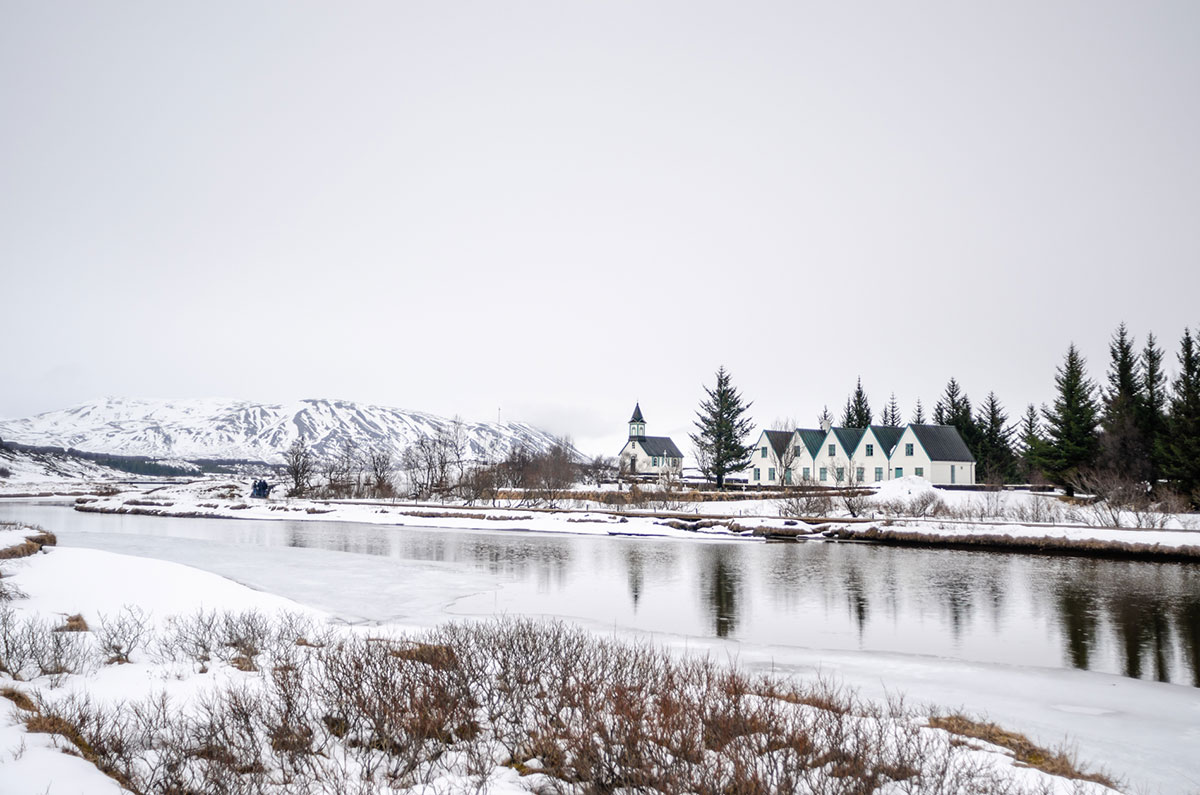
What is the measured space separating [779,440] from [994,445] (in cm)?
2361

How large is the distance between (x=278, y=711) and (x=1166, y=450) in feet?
177

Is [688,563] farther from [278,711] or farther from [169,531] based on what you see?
[169,531]

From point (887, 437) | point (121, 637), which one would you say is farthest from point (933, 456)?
point (121, 637)

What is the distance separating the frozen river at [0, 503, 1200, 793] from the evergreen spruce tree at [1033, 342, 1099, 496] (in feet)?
90.7

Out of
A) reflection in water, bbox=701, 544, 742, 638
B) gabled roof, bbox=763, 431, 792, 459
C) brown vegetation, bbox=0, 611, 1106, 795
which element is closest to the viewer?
brown vegetation, bbox=0, 611, 1106, 795

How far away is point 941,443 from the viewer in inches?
2749

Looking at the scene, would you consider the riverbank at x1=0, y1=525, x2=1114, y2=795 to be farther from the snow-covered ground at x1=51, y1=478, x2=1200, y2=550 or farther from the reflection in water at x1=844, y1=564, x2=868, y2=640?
the snow-covered ground at x1=51, y1=478, x2=1200, y2=550

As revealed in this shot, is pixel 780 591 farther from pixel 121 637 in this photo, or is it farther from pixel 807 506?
pixel 807 506

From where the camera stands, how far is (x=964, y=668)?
546 inches

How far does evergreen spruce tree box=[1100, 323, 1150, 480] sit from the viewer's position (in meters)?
51.0

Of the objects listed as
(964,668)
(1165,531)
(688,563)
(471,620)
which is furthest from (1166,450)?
(471,620)

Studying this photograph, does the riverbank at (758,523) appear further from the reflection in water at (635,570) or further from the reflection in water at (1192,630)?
Result: the reflection in water at (1192,630)

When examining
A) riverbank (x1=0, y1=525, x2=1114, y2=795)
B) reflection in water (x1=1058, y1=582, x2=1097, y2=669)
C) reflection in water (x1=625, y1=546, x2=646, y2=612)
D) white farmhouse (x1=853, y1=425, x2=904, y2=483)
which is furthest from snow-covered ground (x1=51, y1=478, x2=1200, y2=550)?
riverbank (x1=0, y1=525, x2=1114, y2=795)

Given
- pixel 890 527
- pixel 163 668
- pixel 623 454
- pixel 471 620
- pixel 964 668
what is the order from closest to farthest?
pixel 163 668 < pixel 964 668 < pixel 471 620 < pixel 890 527 < pixel 623 454
